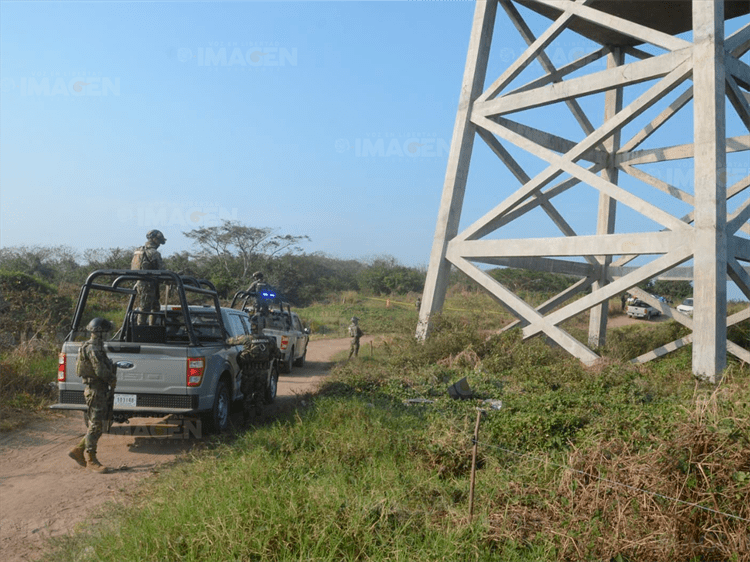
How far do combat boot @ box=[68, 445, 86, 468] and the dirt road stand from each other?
3.4 inches

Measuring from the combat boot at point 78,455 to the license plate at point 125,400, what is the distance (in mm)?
621

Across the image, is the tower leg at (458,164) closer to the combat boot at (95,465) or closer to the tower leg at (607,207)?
the tower leg at (607,207)

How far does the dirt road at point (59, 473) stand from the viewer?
503 cm

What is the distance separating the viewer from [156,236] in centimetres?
927

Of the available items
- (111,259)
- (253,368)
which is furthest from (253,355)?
(111,259)

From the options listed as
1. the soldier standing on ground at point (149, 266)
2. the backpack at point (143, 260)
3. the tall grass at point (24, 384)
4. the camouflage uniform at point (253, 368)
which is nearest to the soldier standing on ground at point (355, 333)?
the tall grass at point (24, 384)

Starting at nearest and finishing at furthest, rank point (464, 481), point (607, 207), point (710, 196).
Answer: point (464, 481), point (710, 196), point (607, 207)

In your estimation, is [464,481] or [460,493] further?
[464,481]

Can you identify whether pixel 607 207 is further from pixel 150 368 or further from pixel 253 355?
pixel 150 368

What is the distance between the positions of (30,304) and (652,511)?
52.2 ft

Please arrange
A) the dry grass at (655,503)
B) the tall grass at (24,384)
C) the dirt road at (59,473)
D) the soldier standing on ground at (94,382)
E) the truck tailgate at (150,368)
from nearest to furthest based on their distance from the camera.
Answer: the dry grass at (655,503) → the dirt road at (59,473) → the soldier standing on ground at (94,382) → the truck tailgate at (150,368) → the tall grass at (24,384)

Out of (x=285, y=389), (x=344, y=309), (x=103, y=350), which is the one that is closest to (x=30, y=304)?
(x=285, y=389)

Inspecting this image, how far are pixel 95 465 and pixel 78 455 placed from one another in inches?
8.6

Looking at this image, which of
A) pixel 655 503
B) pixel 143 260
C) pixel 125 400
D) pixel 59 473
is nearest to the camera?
pixel 655 503
